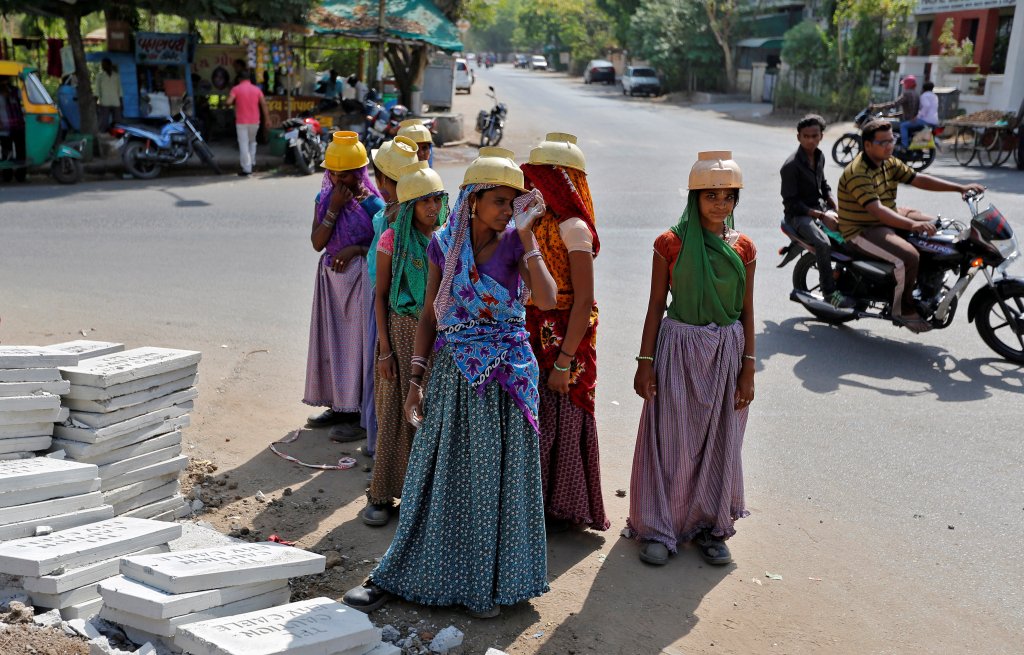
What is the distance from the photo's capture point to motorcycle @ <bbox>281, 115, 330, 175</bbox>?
16438 mm

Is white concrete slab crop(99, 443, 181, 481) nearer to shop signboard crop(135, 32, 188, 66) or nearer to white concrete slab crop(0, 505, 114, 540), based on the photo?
white concrete slab crop(0, 505, 114, 540)

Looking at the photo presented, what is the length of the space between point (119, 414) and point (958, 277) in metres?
5.91

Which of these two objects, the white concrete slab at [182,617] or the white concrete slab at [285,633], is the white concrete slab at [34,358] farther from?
the white concrete slab at [285,633]

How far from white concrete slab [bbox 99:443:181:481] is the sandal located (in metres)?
2.36

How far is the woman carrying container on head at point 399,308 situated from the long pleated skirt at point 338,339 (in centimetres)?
98

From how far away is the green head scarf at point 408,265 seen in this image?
4.17 metres

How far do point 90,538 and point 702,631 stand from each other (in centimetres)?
229

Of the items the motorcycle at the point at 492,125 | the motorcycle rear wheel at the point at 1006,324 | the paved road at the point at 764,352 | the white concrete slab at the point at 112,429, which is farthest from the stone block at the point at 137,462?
the motorcycle at the point at 492,125

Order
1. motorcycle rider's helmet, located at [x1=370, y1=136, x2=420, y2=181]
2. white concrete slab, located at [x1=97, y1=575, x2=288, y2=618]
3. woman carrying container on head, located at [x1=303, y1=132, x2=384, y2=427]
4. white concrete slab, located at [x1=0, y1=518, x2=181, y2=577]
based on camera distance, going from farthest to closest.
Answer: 1. woman carrying container on head, located at [x1=303, y1=132, x2=384, y2=427]
2. motorcycle rider's helmet, located at [x1=370, y1=136, x2=420, y2=181]
3. white concrete slab, located at [x1=0, y1=518, x2=181, y2=577]
4. white concrete slab, located at [x1=97, y1=575, x2=288, y2=618]

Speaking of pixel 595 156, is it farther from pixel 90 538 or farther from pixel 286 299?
pixel 90 538

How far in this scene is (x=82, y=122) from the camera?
17.1m

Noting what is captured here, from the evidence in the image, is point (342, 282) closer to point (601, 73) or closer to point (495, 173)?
point (495, 173)

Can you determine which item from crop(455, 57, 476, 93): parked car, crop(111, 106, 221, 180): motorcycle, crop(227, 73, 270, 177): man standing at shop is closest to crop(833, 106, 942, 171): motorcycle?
crop(227, 73, 270, 177): man standing at shop

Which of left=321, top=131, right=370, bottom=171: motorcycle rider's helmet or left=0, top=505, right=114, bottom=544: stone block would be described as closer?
left=0, top=505, right=114, bottom=544: stone block
